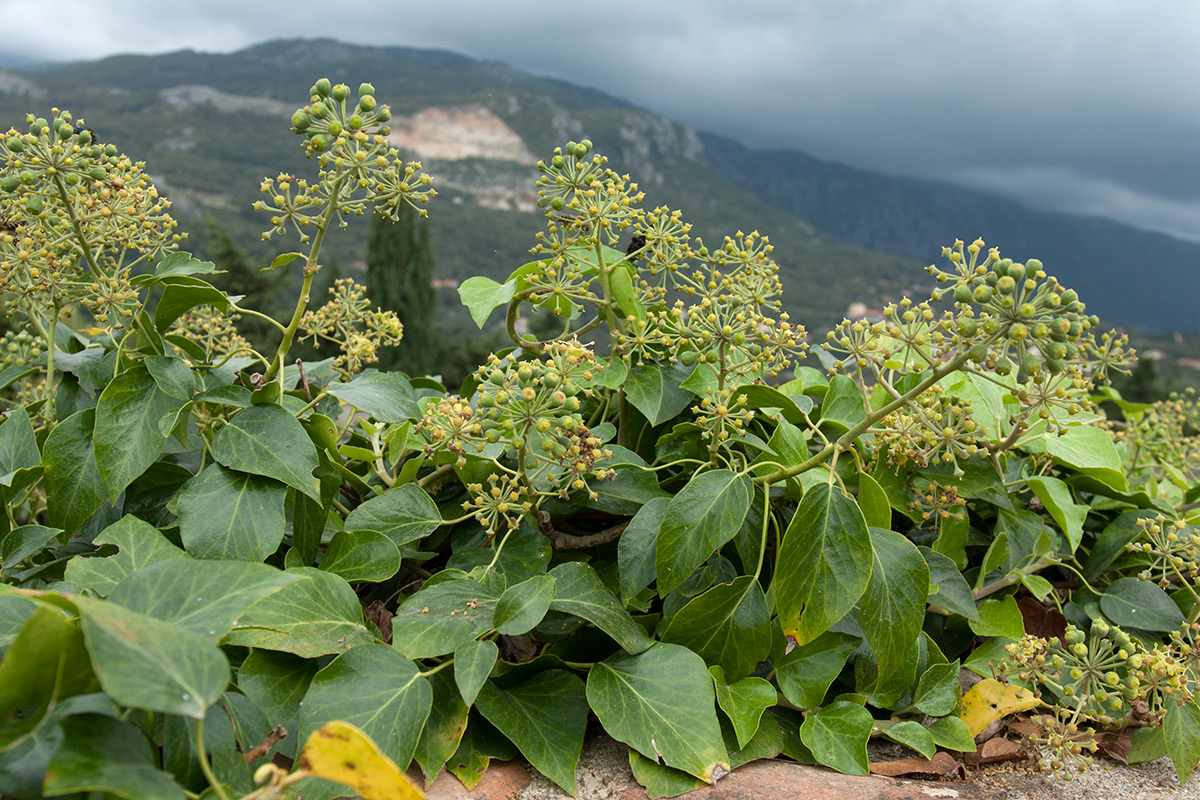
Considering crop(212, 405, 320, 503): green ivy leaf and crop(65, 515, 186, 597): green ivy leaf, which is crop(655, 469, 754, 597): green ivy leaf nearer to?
crop(212, 405, 320, 503): green ivy leaf

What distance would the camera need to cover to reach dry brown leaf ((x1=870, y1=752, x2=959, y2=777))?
1.66 metres

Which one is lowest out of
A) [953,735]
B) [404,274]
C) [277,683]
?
[404,274]

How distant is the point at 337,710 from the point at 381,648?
139 millimetres

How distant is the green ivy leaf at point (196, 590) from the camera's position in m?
1.05

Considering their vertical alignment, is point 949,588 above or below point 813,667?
above

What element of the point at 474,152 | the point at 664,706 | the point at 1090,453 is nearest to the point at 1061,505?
the point at 1090,453

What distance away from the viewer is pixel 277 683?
4.79 feet

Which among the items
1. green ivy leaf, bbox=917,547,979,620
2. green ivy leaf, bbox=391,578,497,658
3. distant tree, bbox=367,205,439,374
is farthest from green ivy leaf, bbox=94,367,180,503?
distant tree, bbox=367,205,439,374

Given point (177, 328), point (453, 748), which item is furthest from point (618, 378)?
point (177, 328)

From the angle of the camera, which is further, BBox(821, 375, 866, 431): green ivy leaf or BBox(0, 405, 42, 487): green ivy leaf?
BBox(821, 375, 866, 431): green ivy leaf

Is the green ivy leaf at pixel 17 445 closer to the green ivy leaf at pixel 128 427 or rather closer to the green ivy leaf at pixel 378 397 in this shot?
the green ivy leaf at pixel 128 427

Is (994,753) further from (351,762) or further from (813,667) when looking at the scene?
(351,762)

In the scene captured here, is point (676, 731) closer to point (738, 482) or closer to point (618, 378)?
point (738, 482)

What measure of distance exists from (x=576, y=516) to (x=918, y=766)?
1.01 m
